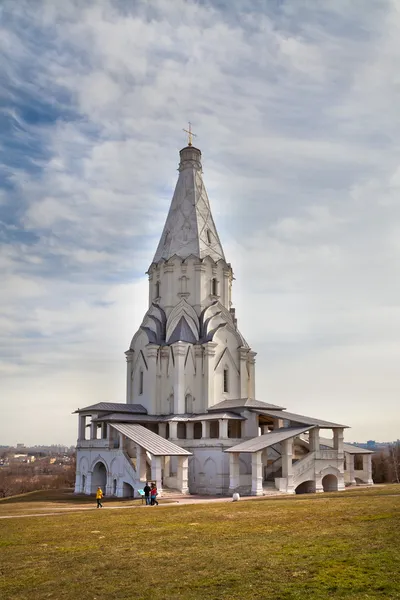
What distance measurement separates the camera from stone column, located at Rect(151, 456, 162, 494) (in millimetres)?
35875

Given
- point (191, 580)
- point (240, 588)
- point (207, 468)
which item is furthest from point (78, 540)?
point (207, 468)

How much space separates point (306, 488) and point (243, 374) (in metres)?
11.8

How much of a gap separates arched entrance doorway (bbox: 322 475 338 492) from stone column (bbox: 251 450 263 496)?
5930mm

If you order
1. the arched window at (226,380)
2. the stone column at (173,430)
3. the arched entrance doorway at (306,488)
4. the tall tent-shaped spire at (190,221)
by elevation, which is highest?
the tall tent-shaped spire at (190,221)

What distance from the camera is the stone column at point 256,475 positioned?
35.3m

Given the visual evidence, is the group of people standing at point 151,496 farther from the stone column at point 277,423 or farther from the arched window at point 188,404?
the arched window at point 188,404

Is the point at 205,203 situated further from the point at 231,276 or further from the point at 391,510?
the point at 391,510

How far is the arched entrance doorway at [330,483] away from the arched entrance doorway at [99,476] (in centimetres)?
1546

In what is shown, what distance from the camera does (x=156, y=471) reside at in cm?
3603

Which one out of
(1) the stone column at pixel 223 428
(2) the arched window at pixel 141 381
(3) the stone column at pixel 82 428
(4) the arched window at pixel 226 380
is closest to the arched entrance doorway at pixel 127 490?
(1) the stone column at pixel 223 428

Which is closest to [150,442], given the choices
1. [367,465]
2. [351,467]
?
[351,467]

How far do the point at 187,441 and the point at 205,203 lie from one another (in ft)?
69.1

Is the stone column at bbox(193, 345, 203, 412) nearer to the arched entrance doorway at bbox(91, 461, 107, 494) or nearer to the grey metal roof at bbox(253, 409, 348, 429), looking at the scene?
the grey metal roof at bbox(253, 409, 348, 429)

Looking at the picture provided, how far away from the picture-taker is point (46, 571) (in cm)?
1323
